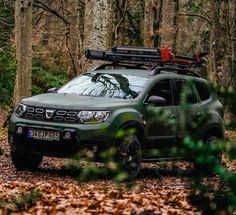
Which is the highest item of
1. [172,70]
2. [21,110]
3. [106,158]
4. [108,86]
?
[106,158]

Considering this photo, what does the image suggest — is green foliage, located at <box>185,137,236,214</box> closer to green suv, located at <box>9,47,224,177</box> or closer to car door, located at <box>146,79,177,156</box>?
green suv, located at <box>9,47,224,177</box>

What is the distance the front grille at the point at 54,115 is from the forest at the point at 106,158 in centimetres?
69

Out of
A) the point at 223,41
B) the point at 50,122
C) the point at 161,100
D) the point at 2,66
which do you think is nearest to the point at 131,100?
the point at 161,100

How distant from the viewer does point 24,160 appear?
38.5 ft

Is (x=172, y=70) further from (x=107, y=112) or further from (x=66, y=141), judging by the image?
(x=66, y=141)

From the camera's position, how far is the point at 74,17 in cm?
2905

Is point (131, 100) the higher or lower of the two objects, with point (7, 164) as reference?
higher

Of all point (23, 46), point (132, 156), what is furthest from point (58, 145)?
point (23, 46)

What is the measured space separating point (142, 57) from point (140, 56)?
0.04 m

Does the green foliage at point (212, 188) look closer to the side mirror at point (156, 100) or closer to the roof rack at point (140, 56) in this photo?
the side mirror at point (156, 100)

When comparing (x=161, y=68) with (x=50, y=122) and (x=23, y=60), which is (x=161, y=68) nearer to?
(x=50, y=122)

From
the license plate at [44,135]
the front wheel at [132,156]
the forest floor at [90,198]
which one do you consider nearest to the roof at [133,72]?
the front wheel at [132,156]

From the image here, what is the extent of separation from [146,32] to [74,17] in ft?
11.3

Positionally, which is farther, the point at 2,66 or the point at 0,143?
the point at 2,66
